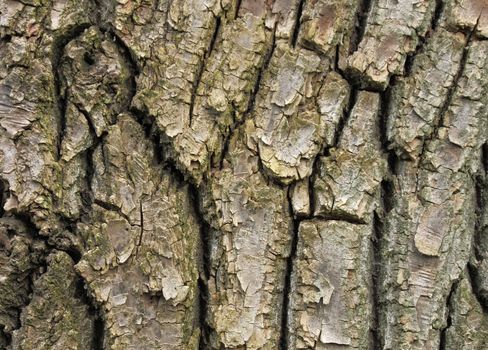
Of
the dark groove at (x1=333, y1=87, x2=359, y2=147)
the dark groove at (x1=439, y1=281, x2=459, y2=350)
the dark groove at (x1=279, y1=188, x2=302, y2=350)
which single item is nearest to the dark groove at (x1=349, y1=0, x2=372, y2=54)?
the dark groove at (x1=333, y1=87, x2=359, y2=147)

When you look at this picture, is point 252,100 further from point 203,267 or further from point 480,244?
point 480,244

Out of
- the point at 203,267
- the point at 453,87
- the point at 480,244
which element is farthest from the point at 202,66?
the point at 480,244

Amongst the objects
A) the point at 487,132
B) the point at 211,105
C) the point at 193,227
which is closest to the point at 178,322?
the point at 193,227

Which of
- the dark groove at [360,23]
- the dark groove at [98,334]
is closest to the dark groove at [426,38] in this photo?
the dark groove at [360,23]

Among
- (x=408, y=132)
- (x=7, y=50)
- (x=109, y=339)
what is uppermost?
(x=7, y=50)

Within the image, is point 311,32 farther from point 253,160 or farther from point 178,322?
point 178,322

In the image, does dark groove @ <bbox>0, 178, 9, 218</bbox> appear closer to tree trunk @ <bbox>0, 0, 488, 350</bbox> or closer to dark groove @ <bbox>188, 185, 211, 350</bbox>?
tree trunk @ <bbox>0, 0, 488, 350</bbox>

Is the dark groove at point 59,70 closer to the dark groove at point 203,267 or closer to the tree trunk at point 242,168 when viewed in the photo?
the tree trunk at point 242,168

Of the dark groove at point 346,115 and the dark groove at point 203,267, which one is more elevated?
the dark groove at point 346,115
